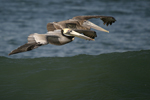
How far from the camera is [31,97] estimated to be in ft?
31.0

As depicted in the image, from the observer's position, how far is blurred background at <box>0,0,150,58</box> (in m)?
14.6

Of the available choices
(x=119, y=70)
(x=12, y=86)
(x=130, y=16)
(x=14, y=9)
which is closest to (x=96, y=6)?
(x=130, y=16)

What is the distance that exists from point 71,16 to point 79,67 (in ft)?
31.3

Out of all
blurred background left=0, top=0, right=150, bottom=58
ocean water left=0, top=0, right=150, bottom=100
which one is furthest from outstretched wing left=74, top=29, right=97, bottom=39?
blurred background left=0, top=0, right=150, bottom=58

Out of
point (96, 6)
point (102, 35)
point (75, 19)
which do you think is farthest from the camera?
point (96, 6)

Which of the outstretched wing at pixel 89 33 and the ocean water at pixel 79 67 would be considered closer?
the outstretched wing at pixel 89 33

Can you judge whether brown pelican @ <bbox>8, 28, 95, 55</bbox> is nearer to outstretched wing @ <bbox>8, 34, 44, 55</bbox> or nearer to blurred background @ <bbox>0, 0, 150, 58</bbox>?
outstretched wing @ <bbox>8, 34, 44, 55</bbox>

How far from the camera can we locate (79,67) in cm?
1188

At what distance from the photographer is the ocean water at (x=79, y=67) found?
31.9 feet

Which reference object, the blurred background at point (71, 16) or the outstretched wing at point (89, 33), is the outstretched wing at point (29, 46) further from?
the blurred background at point (71, 16)

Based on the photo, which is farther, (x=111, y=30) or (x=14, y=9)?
(x=14, y=9)

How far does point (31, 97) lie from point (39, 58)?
12.8ft

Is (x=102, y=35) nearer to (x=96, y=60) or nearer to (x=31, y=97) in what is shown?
(x=96, y=60)

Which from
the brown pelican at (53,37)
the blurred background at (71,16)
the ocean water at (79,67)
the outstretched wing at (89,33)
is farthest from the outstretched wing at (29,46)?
the blurred background at (71,16)
